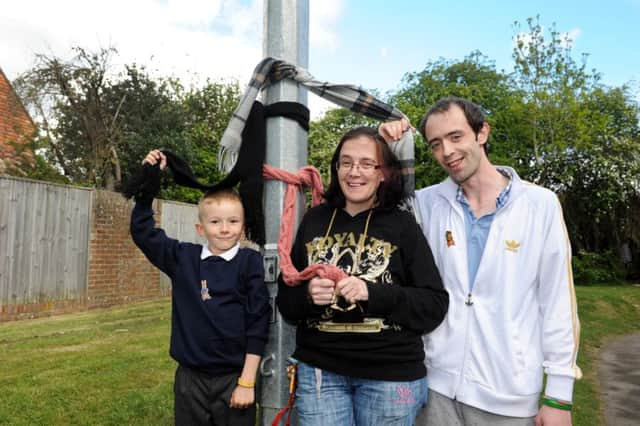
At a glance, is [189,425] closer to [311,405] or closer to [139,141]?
[311,405]

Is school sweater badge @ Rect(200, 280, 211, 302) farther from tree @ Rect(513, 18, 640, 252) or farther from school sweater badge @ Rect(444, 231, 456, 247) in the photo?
tree @ Rect(513, 18, 640, 252)

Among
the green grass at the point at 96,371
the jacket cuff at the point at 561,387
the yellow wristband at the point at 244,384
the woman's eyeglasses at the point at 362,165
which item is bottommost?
the green grass at the point at 96,371

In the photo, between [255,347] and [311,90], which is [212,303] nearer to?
[255,347]

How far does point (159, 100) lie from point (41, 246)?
10.6 m

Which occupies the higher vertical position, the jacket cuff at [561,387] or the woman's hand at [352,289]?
the woman's hand at [352,289]

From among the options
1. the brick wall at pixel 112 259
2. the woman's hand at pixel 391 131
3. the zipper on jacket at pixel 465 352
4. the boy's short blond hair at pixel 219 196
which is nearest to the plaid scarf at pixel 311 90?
the woman's hand at pixel 391 131

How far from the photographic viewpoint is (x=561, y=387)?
2180 mm

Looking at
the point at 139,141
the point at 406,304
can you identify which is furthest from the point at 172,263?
the point at 139,141

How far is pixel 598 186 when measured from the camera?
2067 centimetres

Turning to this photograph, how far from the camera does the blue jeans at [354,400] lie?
2.16 metres

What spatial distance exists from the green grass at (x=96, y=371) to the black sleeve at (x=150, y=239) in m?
2.31

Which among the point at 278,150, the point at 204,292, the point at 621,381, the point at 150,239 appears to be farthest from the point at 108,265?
the point at 278,150

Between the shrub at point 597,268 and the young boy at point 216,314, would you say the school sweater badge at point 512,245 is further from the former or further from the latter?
the shrub at point 597,268

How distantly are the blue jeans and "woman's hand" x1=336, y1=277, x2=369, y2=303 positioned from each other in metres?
0.37
